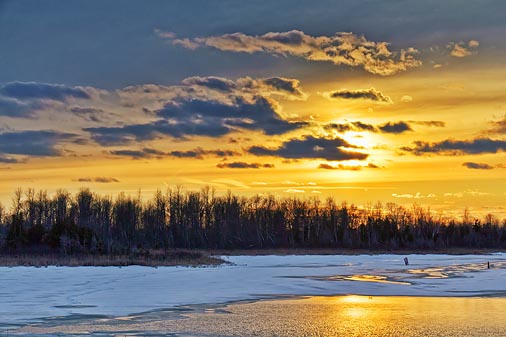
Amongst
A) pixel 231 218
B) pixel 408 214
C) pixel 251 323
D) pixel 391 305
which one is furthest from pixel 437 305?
pixel 408 214

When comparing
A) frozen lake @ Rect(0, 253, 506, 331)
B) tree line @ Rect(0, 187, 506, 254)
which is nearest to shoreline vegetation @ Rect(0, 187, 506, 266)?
tree line @ Rect(0, 187, 506, 254)

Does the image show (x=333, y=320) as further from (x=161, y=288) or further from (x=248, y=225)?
(x=248, y=225)

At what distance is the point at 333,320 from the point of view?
62.3 ft

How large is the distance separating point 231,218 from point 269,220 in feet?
24.3

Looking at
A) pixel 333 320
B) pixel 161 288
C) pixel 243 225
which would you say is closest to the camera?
pixel 333 320

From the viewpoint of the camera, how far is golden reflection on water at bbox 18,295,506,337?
54.8 feet

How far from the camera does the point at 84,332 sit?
1631cm

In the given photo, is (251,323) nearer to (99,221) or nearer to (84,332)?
(84,332)

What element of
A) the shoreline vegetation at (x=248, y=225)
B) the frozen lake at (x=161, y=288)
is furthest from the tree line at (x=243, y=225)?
the frozen lake at (x=161, y=288)

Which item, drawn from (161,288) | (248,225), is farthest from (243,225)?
(161,288)

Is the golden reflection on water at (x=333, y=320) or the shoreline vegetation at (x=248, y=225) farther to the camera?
the shoreline vegetation at (x=248, y=225)

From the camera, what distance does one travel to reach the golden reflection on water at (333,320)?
16691 mm

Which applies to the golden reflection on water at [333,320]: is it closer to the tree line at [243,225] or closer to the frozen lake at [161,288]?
the frozen lake at [161,288]

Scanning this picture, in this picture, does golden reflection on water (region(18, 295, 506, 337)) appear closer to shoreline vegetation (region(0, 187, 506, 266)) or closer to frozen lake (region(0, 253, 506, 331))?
frozen lake (region(0, 253, 506, 331))
